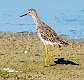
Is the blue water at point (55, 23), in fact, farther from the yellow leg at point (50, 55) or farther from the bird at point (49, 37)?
the bird at point (49, 37)

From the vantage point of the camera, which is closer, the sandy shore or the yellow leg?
the sandy shore

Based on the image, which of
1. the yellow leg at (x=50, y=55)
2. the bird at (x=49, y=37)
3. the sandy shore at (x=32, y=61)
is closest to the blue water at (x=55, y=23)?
the sandy shore at (x=32, y=61)

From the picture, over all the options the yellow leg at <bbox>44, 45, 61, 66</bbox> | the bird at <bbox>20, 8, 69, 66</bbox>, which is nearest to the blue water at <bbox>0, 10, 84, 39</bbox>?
the yellow leg at <bbox>44, 45, 61, 66</bbox>

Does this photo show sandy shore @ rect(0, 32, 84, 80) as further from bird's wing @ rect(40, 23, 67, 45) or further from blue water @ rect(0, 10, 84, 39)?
blue water @ rect(0, 10, 84, 39)

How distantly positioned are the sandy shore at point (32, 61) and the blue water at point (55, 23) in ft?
5.90

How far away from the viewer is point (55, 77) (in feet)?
37.7

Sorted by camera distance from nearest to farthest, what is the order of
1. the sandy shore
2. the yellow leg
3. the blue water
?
1. the sandy shore
2. the yellow leg
3. the blue water

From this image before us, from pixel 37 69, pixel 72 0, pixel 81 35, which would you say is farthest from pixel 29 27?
pixel 37 69

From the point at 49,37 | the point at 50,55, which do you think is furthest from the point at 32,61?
the point at 49,37

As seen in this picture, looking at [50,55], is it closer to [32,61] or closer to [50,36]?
[32,61]

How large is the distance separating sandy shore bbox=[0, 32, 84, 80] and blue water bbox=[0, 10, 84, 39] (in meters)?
1.80

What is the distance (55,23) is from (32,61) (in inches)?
295

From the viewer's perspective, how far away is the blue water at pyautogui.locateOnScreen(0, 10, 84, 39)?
19.5 m

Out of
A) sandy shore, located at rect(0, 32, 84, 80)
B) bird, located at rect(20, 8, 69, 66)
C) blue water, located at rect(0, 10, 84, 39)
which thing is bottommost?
sandy shore, located at rect(0, 32, 84, 80)
